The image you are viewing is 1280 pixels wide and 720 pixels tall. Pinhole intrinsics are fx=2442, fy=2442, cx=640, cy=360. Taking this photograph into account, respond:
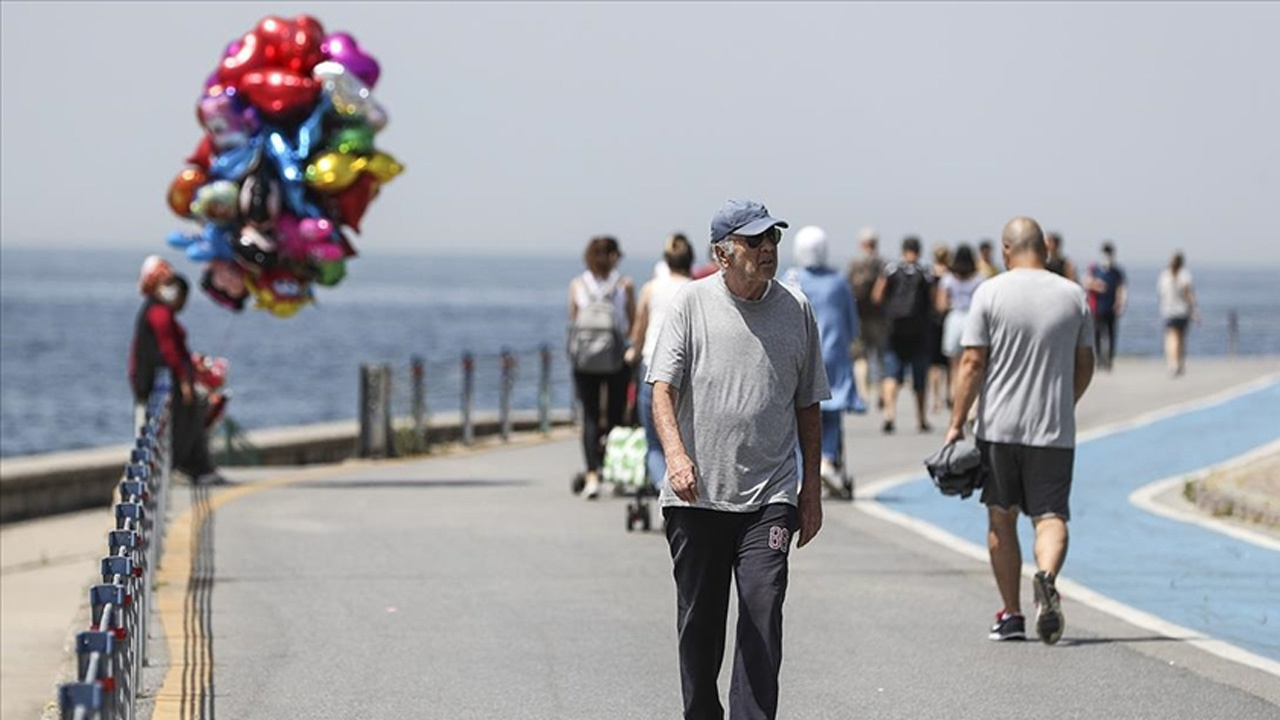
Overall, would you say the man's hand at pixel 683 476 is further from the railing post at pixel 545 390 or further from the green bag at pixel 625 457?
the railing post at pixel 545 390

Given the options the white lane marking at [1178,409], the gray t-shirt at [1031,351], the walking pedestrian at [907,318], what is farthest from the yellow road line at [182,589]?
the white lane marking at [1178,409]

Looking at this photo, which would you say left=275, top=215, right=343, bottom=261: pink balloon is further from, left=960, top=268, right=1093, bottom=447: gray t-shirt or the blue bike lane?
left=960, top=268, right=1093, bottom=447: gray t-shirt

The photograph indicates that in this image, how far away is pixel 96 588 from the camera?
679cm

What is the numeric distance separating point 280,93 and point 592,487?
3554mm

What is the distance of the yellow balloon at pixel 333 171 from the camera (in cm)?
1711

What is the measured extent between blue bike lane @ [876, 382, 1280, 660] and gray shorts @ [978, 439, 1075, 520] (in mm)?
1045

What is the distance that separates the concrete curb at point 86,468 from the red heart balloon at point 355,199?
3762mm

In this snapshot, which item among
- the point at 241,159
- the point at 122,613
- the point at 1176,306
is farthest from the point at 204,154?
the point at 1176,306

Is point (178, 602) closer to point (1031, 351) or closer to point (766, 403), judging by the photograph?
point (1031, 351)

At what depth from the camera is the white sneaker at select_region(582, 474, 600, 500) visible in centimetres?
1748

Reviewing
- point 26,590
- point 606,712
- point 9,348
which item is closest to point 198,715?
point 606,712

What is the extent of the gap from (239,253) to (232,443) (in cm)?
567

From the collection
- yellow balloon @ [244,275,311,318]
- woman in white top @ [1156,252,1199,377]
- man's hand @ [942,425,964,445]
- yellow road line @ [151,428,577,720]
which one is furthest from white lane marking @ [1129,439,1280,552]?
woman in white top @ [1156,252,1199,377]

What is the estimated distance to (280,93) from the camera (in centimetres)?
1706
